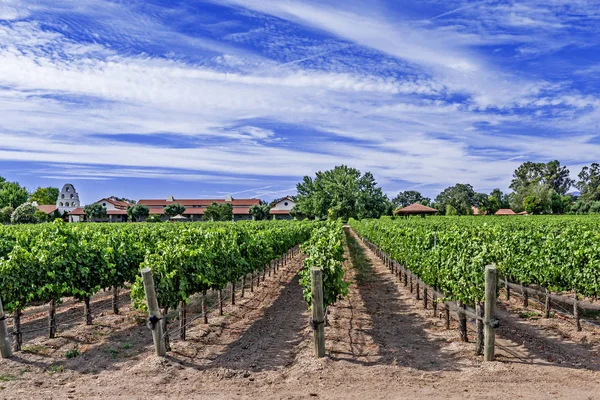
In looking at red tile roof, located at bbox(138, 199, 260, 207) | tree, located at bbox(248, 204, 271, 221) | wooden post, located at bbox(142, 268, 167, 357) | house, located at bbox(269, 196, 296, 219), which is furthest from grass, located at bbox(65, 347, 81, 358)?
red tile roof, located at bbox(138, 199, 260, 207)

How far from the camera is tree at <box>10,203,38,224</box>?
231 feet

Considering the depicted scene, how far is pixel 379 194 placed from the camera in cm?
8550

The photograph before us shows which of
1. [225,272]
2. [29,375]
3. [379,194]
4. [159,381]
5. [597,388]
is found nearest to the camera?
[597,388]

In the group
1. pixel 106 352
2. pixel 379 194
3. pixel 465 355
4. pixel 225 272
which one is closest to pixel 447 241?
pixel 465 355

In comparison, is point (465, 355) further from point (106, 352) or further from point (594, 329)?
point (106, 352)

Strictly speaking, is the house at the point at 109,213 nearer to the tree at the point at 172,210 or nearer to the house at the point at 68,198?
the tree at the point at 172,210

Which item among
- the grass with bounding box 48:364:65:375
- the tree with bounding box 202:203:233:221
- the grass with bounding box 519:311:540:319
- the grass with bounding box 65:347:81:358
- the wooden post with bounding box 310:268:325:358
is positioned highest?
the tree with bounding box 202:203:233:221

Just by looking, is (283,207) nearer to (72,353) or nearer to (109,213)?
(109,213)

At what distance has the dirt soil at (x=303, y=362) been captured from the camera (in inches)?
270

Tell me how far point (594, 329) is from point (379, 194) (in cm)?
7604

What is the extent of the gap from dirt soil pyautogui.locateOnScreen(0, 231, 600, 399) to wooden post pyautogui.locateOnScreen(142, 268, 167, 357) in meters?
0.27

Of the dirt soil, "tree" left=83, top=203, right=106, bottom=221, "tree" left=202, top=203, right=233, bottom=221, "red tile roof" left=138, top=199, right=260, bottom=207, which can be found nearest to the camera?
the dirt soil

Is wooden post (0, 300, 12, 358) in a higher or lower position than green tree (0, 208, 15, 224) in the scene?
lower

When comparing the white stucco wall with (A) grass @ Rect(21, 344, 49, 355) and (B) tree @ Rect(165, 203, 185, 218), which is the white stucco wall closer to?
(B) tree @ Rect(165, 203, 185, 218)
